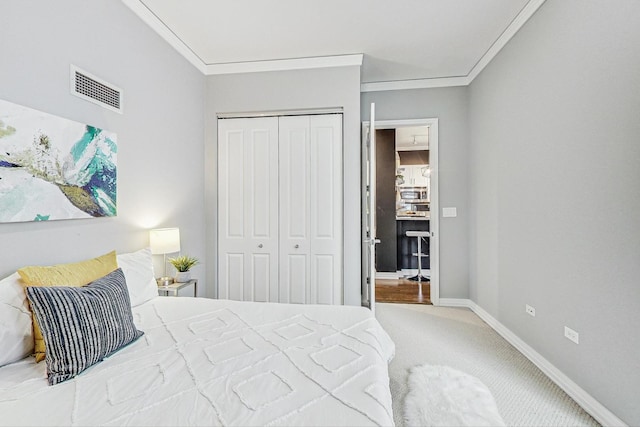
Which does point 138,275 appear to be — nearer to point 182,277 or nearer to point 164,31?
point 182,277

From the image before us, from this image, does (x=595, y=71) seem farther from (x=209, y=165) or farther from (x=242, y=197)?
(x=209, y=165)

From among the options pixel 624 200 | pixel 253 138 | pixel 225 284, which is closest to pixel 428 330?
pixel 624 200

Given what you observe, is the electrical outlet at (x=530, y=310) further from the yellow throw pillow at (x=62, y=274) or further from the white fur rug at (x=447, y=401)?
the yellow throw pillow at (x=62, y=274)

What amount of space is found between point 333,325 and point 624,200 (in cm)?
167

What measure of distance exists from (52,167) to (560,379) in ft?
11.3

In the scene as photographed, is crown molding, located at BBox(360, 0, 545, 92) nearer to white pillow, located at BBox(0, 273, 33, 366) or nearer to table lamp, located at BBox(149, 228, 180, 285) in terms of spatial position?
table lamp, located at BBox(149, 228, 180, 285)

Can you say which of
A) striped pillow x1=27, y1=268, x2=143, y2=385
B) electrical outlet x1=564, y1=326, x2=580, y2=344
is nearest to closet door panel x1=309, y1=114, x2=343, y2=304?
electrical outlet x1=564, y1=326, x2=580, y2=344

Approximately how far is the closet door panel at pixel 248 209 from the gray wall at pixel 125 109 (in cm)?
26

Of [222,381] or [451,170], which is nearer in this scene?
[222,381]

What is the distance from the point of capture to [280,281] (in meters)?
3.43

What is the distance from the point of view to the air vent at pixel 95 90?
1.93 metres

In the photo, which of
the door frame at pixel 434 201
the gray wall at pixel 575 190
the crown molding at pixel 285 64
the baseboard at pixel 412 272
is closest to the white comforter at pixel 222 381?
the gray wall at pixel 575 190

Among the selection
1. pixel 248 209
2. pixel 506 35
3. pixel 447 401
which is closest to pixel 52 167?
pixel 248 209

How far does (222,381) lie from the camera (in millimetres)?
1173
